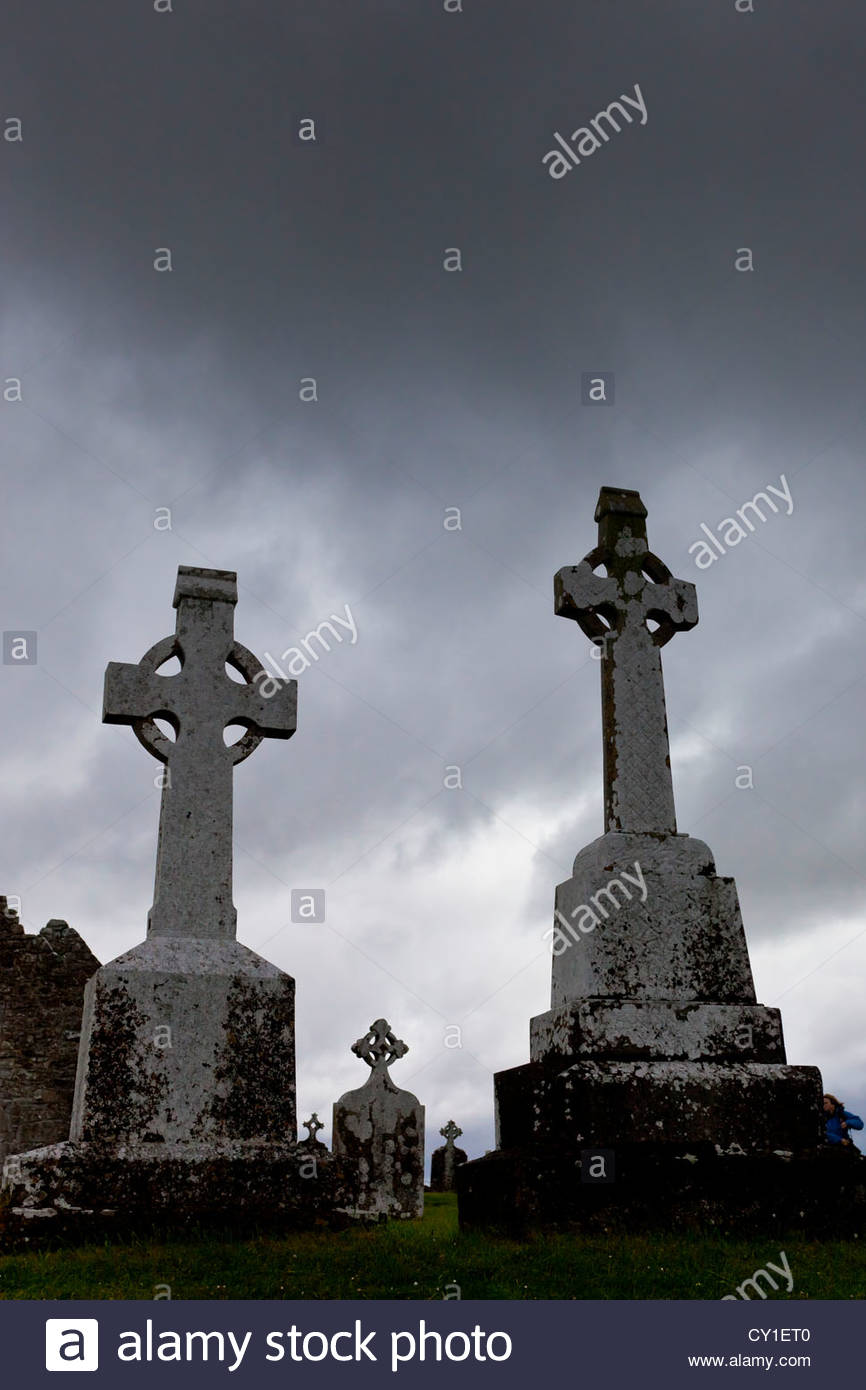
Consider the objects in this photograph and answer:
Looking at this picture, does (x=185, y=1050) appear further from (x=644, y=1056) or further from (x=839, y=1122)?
(x=839, y=1122)

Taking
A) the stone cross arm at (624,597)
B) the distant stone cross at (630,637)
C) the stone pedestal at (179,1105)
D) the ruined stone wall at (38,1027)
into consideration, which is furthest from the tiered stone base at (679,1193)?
the ruined stone wall at (38,1027)

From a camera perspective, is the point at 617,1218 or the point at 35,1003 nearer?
the point at 617,1218

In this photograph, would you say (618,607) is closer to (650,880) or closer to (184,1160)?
(650,880)

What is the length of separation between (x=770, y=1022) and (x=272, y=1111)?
9.40 feet

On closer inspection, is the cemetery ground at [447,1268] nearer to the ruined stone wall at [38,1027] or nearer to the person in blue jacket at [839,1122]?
the person in blue jacket at [839,1122]

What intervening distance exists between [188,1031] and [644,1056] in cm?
259

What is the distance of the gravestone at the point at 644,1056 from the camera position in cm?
587

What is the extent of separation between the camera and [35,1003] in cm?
1431

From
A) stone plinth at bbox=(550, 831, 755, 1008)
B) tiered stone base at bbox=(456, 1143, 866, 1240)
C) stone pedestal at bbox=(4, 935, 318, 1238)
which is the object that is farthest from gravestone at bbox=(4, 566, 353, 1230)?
stone plinth at bbox=(550, 831, 755, 1008)

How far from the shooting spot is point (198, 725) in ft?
25.8

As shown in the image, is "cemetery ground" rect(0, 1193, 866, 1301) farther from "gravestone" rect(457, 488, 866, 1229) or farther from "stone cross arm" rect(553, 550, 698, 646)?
"stone cross arm" rect(553, 550, 698, 646)

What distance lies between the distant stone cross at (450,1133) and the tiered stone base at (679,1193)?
14.7 meters

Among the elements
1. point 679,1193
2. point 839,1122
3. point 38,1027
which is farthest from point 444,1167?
point 679,1193
